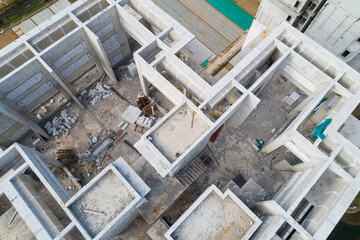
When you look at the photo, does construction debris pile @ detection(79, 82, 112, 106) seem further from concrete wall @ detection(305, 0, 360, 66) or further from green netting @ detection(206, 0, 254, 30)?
concrete wall @ detection(305, 0, 360, 66)

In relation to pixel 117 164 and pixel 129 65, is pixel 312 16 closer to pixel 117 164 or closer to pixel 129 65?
pixel 129 65

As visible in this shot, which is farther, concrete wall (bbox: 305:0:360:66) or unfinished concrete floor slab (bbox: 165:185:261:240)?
concrete wall (bbox: 305:0:360:66)

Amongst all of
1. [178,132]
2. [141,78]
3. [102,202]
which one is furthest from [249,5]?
[102,202]

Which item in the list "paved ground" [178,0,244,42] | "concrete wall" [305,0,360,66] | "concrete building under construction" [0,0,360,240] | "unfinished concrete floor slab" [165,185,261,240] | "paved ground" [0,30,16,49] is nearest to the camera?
"unfinished concrete floor slab" [165,185,261,240]

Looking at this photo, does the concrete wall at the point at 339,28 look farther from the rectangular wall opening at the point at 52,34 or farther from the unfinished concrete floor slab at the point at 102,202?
the rectangular wall opening at the point at 52,34

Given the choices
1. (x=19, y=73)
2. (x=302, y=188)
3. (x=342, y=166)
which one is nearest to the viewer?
(x=302, y=188)

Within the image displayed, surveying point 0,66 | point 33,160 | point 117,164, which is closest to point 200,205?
point 117,164

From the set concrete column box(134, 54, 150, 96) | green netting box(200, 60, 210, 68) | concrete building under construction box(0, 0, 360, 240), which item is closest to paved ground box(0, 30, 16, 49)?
concrete building under construction box(0, 0, 360, 240)
